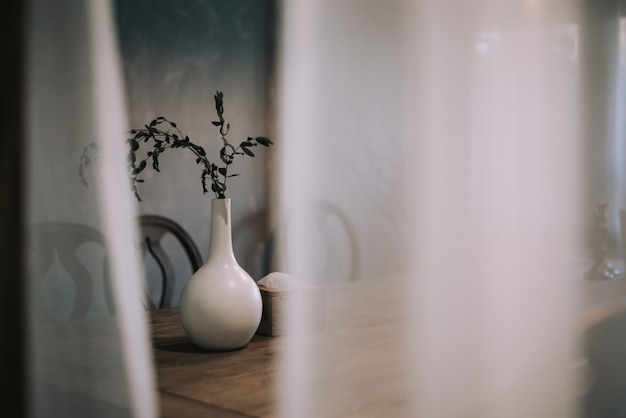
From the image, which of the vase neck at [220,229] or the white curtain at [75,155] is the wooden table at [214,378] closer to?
the vase neck at [220,229]

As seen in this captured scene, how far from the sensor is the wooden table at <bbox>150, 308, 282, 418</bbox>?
2.56ft

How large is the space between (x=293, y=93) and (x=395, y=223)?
0.79m

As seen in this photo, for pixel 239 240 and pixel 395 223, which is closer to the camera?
pixel 239 240

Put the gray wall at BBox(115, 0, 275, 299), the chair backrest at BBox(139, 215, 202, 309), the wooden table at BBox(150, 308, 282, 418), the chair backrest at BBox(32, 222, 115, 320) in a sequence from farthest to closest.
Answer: the gray wall at BBox(115, 0, 275, 299) < the chair backrest at BBox(139, 215, 202, 309) < the chair backrest at BBox(32, 222, 115, 320) < the wooden table at BBox(150, 308, 282, 418)

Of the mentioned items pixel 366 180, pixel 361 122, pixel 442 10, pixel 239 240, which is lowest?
pixel 239 240

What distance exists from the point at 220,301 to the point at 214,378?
0.50 feet

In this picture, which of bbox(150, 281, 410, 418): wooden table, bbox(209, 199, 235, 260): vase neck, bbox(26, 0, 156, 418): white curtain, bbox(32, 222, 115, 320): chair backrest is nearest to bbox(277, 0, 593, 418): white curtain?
bbox(150, 281, 410, 418): wooden table

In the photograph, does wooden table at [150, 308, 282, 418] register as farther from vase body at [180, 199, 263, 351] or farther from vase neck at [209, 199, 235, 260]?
vase neck at [209, 199, 235, 260]

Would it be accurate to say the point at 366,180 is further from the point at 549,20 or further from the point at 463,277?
the point at 549,20

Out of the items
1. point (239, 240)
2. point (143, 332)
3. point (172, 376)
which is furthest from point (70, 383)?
point (239, 240)

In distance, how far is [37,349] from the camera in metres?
1.08

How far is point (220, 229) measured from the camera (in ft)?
3.47

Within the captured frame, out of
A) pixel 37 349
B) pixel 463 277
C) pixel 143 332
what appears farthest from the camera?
pixel 463 277

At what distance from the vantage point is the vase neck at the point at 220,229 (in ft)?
3.45
